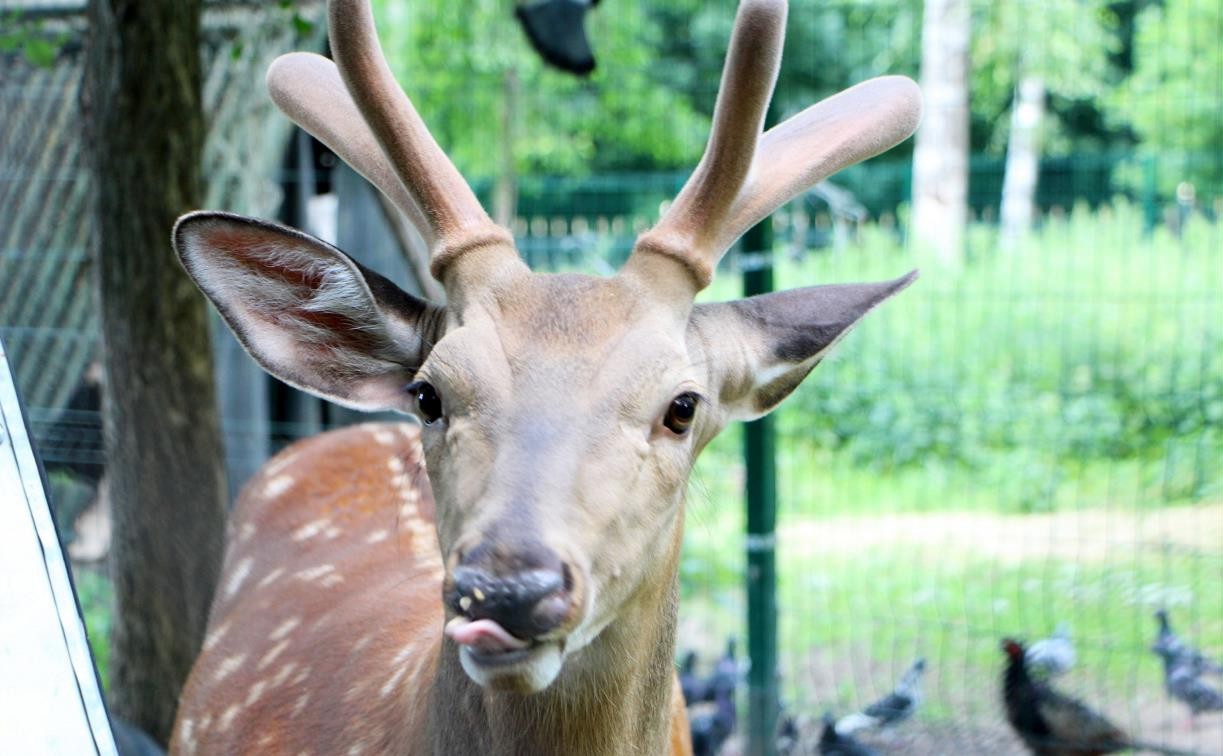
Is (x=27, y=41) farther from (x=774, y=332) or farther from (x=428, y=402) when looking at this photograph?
(x=774, y=332)

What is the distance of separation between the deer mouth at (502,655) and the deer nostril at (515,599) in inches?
0.6

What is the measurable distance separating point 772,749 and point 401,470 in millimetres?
2374

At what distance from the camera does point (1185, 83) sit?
305 inches

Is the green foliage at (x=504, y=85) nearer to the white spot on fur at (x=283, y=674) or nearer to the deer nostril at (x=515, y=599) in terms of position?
the white spot on fur at (x=283, y=674)

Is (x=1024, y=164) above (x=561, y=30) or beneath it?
beneath

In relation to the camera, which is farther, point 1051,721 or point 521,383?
point 1051,721

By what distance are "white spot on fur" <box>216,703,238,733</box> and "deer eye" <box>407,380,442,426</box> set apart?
1198 millimetres

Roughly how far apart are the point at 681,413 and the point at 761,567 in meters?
3.25

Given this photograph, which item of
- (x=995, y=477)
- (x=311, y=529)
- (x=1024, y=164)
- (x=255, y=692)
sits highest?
(x=1024, y=164)

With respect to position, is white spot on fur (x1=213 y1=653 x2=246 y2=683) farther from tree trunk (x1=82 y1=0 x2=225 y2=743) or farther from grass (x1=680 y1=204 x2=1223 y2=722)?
grass (x1=680 y1=204 x2=1223 y2=722)

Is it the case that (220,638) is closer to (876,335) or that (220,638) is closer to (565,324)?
(565,324)

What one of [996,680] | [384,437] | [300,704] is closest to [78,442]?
[384,437]

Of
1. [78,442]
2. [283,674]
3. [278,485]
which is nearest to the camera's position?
[283,674]

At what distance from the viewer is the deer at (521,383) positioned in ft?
6.24
